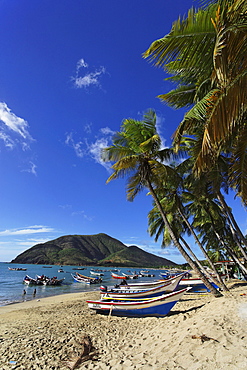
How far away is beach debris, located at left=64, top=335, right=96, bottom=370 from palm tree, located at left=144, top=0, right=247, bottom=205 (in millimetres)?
5722

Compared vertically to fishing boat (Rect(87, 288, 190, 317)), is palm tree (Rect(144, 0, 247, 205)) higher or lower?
higher

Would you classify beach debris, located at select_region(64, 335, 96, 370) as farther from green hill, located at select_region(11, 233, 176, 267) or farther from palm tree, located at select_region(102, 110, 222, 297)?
green hill, located at select_region(11, 233, 176, 267)

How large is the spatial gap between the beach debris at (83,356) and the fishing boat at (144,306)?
343cm

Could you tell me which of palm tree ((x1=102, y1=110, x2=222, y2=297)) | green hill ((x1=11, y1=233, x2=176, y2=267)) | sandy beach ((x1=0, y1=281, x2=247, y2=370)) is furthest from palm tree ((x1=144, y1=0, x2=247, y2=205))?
green hill ((x1=11, y1=233, x2=176, y2=267))

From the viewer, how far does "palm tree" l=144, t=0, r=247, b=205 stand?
3.15m

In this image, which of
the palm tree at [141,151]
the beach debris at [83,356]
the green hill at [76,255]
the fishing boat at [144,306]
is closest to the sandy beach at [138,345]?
the beach debris at [83,356]

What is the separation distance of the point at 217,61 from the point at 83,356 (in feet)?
24.6

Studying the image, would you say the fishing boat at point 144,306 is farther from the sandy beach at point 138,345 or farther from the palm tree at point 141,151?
the palm tree at point 141,151

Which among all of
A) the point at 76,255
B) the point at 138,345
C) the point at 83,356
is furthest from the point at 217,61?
the point at 76,255

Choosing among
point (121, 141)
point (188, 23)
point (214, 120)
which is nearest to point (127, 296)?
point (121, 141)

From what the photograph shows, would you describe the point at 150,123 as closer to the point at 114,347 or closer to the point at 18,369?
the point at 114,347

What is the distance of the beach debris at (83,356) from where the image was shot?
500 cm

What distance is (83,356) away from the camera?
5.44 m

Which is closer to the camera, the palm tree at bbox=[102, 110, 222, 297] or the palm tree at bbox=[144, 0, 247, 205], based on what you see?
the palm tree at bbox=[144, 0, 247, 205]
